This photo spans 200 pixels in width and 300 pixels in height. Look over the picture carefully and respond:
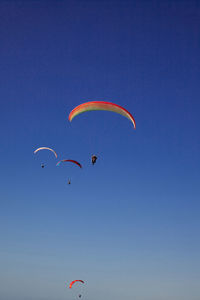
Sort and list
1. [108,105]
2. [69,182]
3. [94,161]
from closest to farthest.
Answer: [108,105]
[94,161]
[69,182]

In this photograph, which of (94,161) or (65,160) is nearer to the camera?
(94,161)

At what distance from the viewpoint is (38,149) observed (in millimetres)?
39969

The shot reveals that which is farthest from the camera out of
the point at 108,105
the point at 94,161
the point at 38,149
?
the point at 38,149

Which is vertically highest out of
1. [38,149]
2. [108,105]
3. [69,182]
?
[38,149]

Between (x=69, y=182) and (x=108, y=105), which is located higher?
(x=108, y=105)

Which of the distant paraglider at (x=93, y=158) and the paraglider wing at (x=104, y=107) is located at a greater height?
the paraglider wing at (x=104, y=107)

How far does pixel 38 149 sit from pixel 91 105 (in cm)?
1469

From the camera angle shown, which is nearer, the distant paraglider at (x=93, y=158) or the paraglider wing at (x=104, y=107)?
the paraglider wing at (x=104, y=107)

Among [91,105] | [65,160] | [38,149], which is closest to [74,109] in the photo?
[91,105]

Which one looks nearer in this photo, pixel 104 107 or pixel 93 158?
pixel 104 107

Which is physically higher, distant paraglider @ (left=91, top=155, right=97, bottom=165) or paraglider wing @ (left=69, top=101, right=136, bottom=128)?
paraglider wing @ (left=69, top=101, right=136, bottom=128)

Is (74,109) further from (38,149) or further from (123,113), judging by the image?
(38,149)

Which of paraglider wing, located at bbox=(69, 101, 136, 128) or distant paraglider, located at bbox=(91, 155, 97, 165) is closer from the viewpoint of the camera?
paraglider wing, located at bbox=(69, 101, 136, 128)

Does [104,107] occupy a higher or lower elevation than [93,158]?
higher
